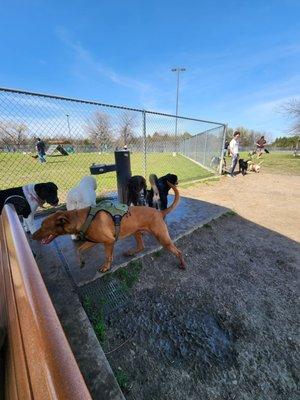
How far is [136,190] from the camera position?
4.26m

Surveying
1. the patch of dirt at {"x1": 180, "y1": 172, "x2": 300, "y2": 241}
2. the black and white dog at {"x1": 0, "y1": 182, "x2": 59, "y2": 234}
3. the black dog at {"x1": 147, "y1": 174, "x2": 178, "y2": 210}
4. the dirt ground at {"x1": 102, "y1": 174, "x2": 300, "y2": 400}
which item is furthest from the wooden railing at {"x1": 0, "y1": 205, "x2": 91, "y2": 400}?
the patch of dirt at {"x1": 180, "y1": 172, "x2": 300, "y2": 241}

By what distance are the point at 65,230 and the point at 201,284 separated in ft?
5.75

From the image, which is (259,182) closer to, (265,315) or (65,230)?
(265,315)

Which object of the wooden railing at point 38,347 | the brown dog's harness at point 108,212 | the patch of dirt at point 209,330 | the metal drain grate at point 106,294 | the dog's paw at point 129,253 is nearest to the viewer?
the wooden railing at point 38,347

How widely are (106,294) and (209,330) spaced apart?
1120 millimetres

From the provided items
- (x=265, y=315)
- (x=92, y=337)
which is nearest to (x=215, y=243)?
(x=265, y=315)

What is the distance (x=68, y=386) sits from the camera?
0.48 m

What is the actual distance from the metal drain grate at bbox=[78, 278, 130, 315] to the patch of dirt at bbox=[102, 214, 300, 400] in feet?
0.28

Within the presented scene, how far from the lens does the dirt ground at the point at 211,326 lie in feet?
5.92

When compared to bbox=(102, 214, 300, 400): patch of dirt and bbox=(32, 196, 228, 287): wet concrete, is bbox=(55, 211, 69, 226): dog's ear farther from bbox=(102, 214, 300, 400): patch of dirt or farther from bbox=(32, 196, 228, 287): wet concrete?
bbox=(102, 214, 300, 400): patch of dirt

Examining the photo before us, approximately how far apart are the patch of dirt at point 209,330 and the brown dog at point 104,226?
50 cm

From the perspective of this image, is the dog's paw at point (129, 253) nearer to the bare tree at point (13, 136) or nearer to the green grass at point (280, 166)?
the bare tree at point (13, 136)

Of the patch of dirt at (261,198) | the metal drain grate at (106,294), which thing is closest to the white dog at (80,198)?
the metal drain grate at (106,294)

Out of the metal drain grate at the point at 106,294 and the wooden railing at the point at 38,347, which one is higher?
the wooden railing at the point at 38,347
